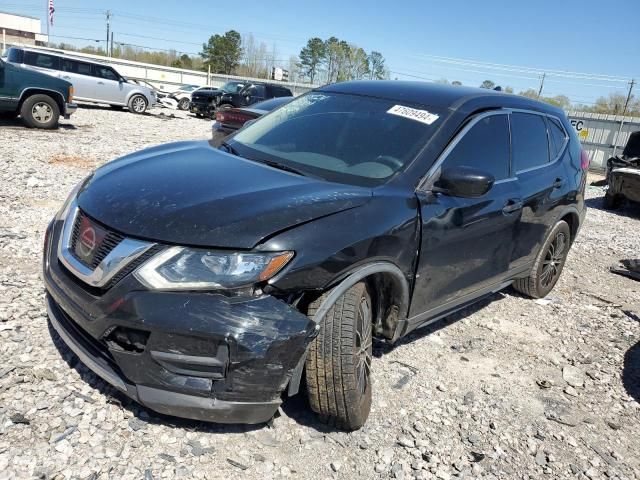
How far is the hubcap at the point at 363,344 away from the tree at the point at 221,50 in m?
69.5

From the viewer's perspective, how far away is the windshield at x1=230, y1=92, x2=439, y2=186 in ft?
10.0

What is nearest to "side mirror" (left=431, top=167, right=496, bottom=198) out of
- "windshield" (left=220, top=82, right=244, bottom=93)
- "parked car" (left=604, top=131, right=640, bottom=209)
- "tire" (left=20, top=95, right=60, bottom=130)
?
"parked car" (left=604, top=131, right=640, bottom=209)

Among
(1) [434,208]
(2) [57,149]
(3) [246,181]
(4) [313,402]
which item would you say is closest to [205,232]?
(3) [246,181]

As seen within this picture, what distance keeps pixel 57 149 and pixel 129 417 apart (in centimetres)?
812

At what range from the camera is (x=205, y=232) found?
224 centimetres

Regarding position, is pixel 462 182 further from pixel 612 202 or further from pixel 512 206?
pixel 612 202

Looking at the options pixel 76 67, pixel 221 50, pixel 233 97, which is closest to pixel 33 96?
pixel 76 67

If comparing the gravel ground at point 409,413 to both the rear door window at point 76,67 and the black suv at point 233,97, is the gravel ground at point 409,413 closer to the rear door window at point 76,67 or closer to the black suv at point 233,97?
the rear door window at point 76,67

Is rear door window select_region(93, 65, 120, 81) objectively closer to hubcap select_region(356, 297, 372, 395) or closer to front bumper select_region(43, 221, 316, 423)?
front bumper select_region(43, 221, 316, 423)

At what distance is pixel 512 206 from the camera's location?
370cm

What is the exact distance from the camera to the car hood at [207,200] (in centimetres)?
226

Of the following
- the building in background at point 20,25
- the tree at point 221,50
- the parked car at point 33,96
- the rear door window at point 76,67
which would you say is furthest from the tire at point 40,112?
the building in background at point 20,25

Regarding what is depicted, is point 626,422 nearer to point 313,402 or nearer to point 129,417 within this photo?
point 313,402

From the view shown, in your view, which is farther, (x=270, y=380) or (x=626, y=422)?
(x=626, y=422)
